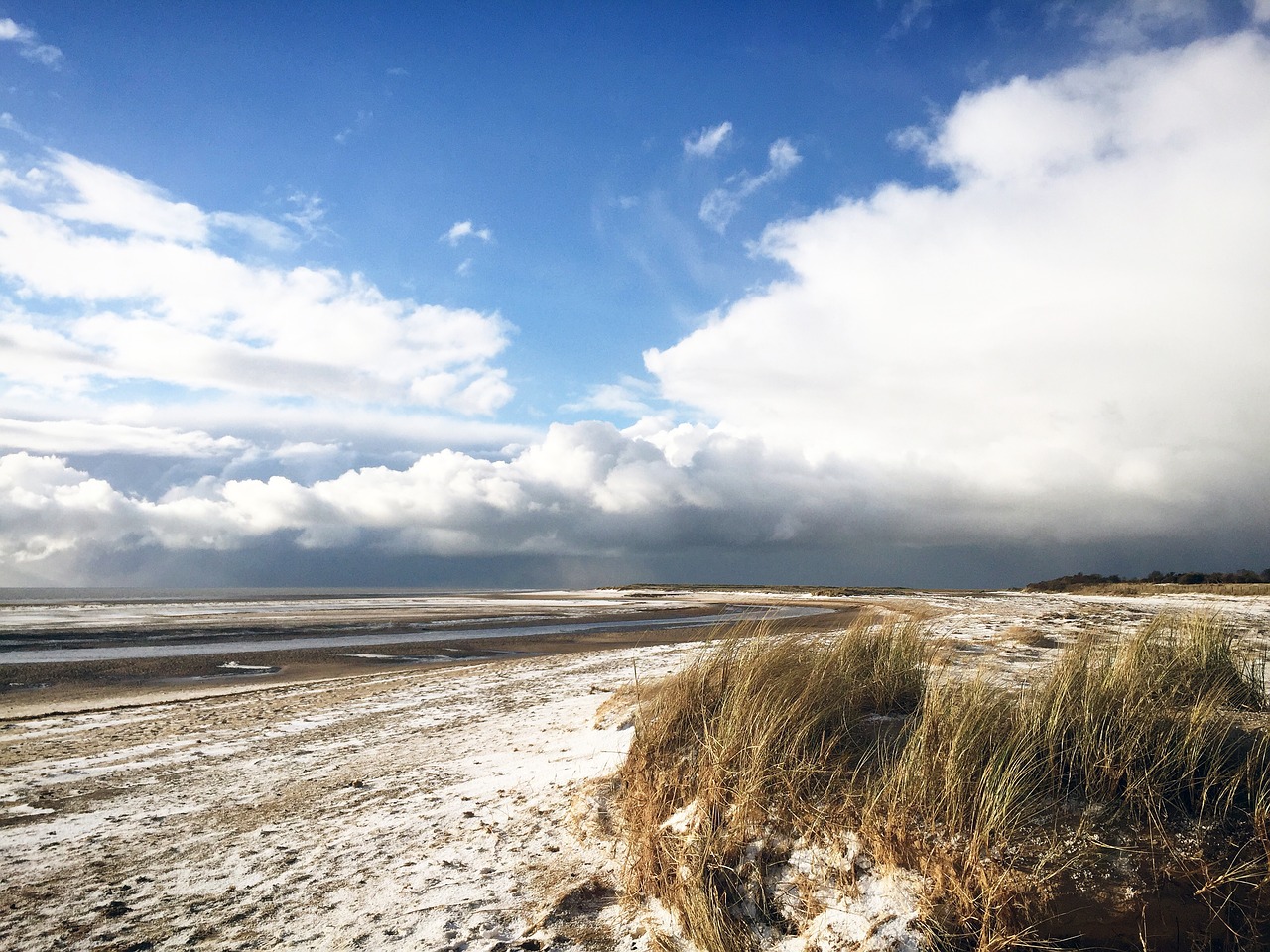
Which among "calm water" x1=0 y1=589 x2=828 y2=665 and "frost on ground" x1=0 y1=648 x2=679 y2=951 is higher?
"frost on ground" x1=0 y1=648 x2=679 y2=951

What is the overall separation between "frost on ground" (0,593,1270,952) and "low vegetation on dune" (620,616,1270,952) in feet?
0.50

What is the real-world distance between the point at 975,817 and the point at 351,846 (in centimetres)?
503

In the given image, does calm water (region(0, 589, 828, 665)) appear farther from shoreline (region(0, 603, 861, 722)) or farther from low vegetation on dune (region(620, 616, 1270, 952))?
low vegetation on dune (region(620, 616, 1270, 952))

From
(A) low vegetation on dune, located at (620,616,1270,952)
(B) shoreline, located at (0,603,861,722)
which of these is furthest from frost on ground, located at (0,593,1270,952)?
(B) shoreline, located at (0,603,861,722)

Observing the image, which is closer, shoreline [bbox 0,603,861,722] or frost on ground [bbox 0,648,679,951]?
frost on ground [bbox 0,648,679,951]

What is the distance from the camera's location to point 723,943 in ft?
12.6

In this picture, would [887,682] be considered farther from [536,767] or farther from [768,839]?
[536,767]

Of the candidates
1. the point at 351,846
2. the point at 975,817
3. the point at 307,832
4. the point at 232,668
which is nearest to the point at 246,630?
the point at 232,668

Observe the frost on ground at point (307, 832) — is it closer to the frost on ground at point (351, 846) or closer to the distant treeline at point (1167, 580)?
the frost on ground at point (351, 846)

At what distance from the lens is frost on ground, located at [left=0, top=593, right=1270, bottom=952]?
424 cm

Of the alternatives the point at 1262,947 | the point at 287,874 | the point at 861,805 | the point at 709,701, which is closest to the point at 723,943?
the point at 861,805

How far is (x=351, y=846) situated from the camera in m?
5.77

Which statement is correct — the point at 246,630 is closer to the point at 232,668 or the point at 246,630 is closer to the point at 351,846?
the point at 232,668

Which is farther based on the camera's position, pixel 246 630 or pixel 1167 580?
pixel 1167 580
